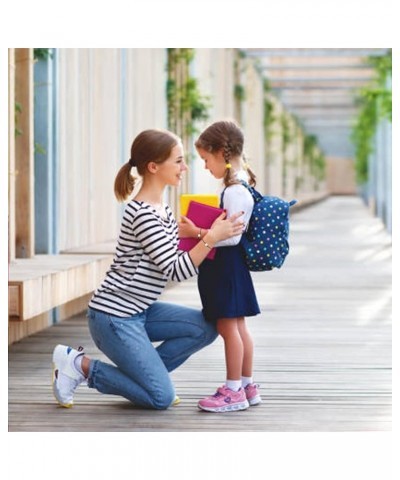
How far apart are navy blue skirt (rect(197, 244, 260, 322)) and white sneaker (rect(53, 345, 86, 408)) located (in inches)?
20.6

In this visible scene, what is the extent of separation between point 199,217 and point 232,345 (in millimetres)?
456

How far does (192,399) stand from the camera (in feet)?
14.0

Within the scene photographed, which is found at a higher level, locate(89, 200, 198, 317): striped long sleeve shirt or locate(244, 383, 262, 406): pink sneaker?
locate(89, 200, 198, 317): striped long sleeve shirt

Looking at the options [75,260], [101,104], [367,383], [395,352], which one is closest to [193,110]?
[101,104]

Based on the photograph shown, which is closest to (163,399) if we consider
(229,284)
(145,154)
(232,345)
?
(232,345)

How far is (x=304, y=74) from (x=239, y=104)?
3.55 m

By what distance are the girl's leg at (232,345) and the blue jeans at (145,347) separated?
12 cm

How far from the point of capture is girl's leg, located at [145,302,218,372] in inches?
159

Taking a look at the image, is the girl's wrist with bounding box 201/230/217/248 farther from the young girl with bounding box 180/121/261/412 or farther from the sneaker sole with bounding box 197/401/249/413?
the sneaker sole with bounding box 197/401/249/413

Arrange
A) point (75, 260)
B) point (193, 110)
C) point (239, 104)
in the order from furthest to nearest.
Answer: point (239, 104) < point (193, 110) < point (75, 260)

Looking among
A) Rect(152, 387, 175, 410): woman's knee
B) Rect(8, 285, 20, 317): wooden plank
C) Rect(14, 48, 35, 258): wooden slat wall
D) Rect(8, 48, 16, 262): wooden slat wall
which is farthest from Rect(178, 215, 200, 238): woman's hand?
Rect(14, 48, 35, 258): wooden slat wall

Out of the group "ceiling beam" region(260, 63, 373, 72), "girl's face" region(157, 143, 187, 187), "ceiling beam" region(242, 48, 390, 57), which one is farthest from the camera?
"ceiling beam" region(260, 63, 373, 72)

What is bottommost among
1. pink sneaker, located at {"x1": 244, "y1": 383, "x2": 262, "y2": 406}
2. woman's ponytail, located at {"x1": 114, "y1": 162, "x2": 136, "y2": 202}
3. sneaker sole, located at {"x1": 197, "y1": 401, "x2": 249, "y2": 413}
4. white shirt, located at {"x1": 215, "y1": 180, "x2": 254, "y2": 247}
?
sneaker sole, located at {"x1": 197, "y1": 401, "x2": 249, "y2": 413}
